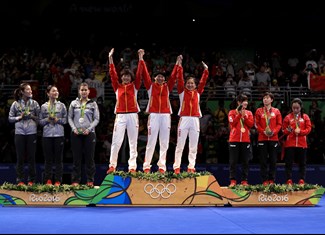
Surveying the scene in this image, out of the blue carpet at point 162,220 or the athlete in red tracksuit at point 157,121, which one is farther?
the athlete in red tracksuit at point 157,121

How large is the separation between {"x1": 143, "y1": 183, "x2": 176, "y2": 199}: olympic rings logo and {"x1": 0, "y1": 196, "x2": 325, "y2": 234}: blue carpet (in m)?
0.32

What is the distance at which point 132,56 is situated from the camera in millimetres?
17578

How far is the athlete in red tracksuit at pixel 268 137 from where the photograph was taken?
10797mm

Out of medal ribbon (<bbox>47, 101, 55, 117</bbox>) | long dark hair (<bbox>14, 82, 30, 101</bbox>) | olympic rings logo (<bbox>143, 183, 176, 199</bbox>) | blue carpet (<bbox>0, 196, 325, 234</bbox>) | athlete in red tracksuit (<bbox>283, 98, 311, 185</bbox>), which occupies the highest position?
long dark hair (<bbox>14, 82, 30, 101</bbox>)

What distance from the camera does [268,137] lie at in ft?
35.4

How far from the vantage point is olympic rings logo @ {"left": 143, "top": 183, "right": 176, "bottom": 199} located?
377 inches

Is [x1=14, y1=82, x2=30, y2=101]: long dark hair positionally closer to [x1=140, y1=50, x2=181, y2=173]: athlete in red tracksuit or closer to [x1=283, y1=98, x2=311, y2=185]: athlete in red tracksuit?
[x1=140, y1=50, x2=181, y2=173]: athlete in red tracksuit

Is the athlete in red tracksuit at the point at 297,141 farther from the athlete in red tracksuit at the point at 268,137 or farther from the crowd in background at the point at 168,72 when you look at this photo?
the crowd in background at the point at 168,72

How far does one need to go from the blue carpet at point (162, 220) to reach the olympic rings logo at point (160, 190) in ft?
1.05

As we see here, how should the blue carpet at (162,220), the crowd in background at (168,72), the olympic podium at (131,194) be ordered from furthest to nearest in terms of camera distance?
1. the crowd in background at (168,72)
2. the olympic podium at (131,194)
3. the blue carpet at (162,220)

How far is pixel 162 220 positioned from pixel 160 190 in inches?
70.7

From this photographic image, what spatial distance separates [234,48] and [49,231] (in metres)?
15.3

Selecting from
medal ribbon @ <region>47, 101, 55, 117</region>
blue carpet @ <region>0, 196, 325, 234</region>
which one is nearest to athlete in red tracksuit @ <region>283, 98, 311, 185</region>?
blue carpet @ <region>0, 196, 325, 234</region>

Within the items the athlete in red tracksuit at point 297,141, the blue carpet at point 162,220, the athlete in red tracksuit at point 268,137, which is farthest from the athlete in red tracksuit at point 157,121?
the athlete in red tracksuit at point 297,141
